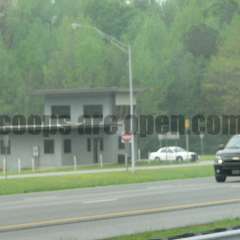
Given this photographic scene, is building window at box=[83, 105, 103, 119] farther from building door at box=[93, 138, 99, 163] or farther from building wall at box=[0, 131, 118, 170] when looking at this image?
building wall at box=[0, 131, 118, 170]

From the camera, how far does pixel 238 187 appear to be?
2752 centimetres

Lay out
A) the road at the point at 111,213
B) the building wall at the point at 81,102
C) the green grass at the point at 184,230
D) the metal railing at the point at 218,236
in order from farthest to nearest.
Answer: the building wall at the point at 81,102 → the road at the point at 111,213 → the green grass at the point at 184,230 → the metal railing at the point at 218,236

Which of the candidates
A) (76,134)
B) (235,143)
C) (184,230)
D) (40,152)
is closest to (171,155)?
(76,134)

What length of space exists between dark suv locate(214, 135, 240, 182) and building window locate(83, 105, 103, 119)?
4052cm

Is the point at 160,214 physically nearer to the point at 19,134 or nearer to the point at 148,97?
the point at 19,134

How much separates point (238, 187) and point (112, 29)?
9735 cm

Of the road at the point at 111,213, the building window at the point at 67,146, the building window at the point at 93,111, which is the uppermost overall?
the building window at the point at 93,111

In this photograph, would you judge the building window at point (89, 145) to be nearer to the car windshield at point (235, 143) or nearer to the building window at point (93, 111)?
the building window at point (93, 111)

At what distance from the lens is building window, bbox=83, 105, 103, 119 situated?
7238cm

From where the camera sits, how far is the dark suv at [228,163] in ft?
103

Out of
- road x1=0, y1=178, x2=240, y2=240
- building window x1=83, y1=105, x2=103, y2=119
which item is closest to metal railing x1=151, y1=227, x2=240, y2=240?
road x1=0, y1=178, x2=240, y2=240

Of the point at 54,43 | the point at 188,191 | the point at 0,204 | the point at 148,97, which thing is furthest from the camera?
the point at 54,43

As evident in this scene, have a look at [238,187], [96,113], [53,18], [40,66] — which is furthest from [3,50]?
[238,187]

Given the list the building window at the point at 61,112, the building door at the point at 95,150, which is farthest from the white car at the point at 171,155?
the building window at the point at 61,112
